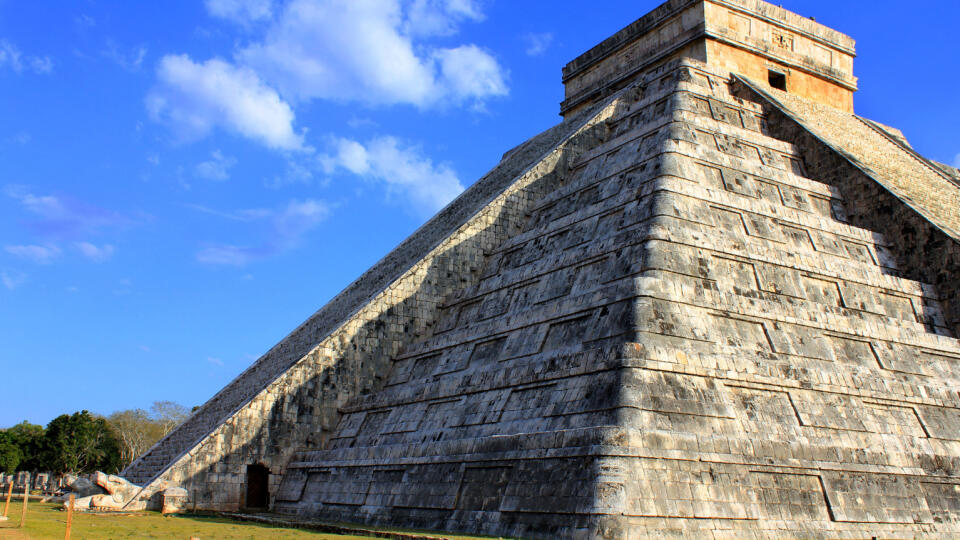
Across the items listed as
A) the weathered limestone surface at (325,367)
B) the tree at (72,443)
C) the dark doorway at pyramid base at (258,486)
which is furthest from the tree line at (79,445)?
the dark doorway at pyramid base at (258,486)

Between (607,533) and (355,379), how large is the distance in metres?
7.81

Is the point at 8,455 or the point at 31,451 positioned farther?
the point at 31,451

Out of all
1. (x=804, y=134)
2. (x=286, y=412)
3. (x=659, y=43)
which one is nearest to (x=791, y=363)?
(x=804, y=134)

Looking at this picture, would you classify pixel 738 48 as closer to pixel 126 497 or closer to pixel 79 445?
pixel 126 497

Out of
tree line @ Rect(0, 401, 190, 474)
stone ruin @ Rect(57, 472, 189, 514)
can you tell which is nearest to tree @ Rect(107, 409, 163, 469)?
tree line @ Rect(0, 401, 190, 474)

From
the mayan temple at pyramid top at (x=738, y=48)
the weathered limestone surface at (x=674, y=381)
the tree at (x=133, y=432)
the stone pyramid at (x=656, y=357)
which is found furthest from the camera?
the tree at (x=133, y=432)

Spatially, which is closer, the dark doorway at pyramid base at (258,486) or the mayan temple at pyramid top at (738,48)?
the dark doorway at pyramid base at (258,486)

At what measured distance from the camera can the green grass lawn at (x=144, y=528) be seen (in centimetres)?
966

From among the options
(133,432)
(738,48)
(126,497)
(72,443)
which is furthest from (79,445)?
(738,48)

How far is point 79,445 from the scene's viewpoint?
3850cm

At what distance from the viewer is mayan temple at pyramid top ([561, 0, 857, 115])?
20281 mm

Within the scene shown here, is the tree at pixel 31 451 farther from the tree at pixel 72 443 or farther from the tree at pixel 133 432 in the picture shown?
the tree at pixel 133 432

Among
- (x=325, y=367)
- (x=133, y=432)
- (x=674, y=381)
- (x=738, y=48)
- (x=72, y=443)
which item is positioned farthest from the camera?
(x=133, y=432)

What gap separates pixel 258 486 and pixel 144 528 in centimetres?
384
